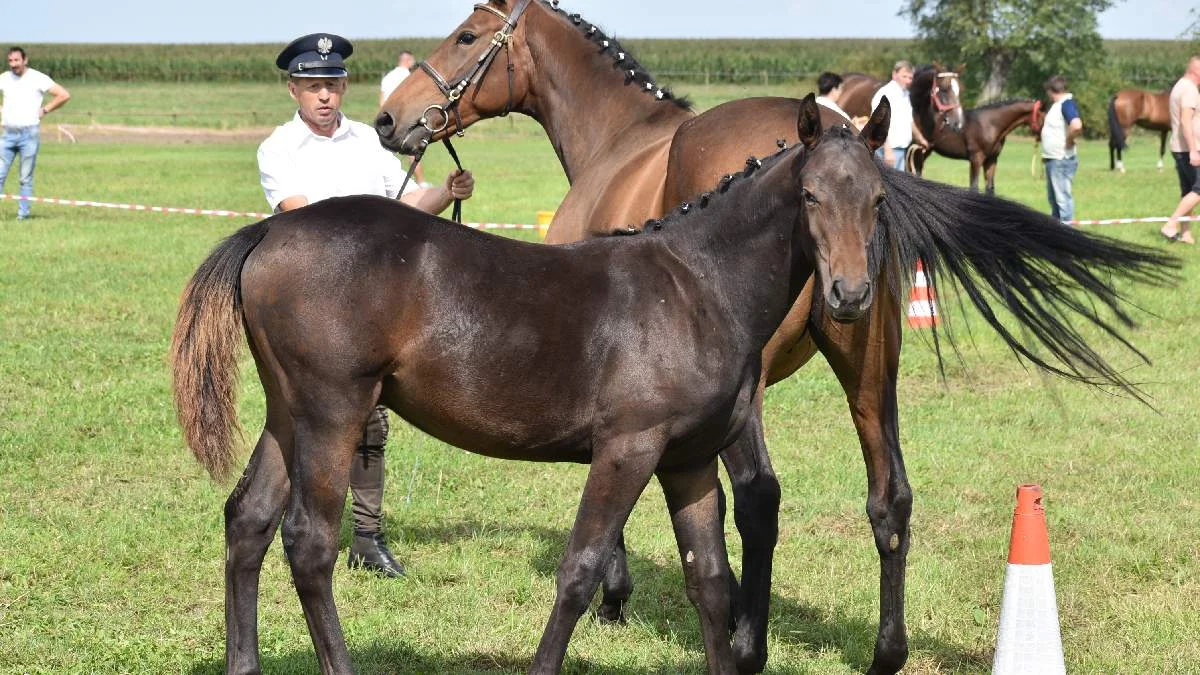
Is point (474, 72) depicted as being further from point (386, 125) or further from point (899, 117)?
point (899, 117)

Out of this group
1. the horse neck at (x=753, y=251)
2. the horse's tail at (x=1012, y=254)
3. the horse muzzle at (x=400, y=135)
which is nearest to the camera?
the horse neck at (x=753, y=251)

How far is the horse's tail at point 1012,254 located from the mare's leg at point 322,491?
192 centimetres

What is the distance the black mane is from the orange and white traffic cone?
9.94 ft

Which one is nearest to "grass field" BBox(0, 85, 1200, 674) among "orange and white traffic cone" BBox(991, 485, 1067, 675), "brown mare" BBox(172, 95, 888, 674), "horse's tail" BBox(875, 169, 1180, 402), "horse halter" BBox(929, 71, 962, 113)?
"horse's tail" BBox(875, 169, 1180, 402)

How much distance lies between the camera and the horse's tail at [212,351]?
3.97 meters

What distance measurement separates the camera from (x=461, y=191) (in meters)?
5.61

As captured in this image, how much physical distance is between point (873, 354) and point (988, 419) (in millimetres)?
4195

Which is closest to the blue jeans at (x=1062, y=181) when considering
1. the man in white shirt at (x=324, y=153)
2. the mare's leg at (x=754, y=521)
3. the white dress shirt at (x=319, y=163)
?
the man in white shirt at (x=324, y=153)

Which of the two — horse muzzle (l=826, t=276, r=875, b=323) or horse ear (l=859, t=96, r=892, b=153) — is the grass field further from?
horse muzzle (l=826, t=276, r=875, b=323)

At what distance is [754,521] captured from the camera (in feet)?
16.3

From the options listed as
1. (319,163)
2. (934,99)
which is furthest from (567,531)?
(934,99)

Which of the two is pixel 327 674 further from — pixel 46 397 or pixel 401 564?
pixel 46 397

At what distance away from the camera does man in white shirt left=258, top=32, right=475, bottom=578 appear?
5.57 m

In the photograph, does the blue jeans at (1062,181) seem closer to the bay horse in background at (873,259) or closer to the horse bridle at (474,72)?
the bay horse in background at (873,259)
